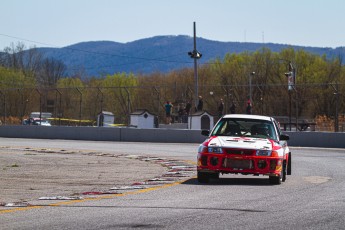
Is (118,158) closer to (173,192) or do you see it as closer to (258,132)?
(258,132)

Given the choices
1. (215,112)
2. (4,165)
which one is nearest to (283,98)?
(215,112)

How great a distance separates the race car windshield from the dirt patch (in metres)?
1.99

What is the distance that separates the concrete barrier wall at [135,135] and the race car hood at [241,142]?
22.5 m

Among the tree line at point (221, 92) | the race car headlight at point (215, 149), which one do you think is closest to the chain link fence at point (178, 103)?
the tree line at point (221, 92)

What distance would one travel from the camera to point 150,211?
1090 centimetres

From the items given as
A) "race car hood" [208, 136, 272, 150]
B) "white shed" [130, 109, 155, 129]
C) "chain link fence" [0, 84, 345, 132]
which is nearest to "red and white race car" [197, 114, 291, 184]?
"race car hood" [208, 136, 272, 150]

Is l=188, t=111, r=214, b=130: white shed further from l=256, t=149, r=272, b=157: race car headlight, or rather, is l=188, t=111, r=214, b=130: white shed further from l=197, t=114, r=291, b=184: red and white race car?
l=256, t=149, r=272, b=157: race car headlight

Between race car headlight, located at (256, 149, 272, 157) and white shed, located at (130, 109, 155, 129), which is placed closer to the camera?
race car headlight, located at (256, 149, 272, 157)

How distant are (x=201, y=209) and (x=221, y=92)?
56.2 meters

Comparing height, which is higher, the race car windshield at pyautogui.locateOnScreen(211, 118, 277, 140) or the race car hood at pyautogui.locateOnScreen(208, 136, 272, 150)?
the race car windshield at pyautogui.locateOnScreen(211, 118, 277, 140)

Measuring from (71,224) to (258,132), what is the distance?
8.17 m

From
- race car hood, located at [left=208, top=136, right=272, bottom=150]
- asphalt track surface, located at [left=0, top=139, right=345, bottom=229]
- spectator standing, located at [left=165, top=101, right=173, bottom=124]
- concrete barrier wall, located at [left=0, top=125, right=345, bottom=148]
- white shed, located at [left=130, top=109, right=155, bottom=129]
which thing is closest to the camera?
asphalt track surface, located at [left=0, top=139, right=345, bottom=229]

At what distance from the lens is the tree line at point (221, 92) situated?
51.7 meters

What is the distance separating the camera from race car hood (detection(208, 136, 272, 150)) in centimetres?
1575
